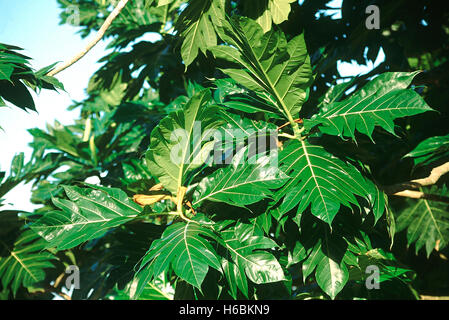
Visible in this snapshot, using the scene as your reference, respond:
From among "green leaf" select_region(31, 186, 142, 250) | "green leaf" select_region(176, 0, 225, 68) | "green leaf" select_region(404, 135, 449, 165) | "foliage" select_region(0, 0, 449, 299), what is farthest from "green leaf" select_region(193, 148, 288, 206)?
"green leaf" select_region(404, 135, 449, 165)

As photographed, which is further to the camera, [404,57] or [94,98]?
[94,98]

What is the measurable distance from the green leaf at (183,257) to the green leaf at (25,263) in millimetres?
1047

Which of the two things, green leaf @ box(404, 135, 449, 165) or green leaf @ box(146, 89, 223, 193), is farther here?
green leaf @ box(404, 135, 449, 165)

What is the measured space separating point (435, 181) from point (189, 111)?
96 centimetres

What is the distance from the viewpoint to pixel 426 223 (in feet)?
6.89

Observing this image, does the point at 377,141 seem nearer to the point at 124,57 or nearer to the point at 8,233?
the point at 124,57

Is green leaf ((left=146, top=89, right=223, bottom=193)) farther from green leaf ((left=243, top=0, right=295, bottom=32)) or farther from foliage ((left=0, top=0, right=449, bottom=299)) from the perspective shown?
green leaf ((left=243, top=0, right=295, bottom=32))

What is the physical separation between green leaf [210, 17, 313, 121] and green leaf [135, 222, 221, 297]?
522 millimetres

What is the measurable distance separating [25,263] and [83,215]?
99 centimetres

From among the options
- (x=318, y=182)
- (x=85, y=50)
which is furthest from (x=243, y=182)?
(x=85, y=50)

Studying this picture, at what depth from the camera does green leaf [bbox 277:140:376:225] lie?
1.18 metres

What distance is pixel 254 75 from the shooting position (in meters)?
1.37

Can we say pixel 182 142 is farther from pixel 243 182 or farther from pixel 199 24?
pixel 199 24
